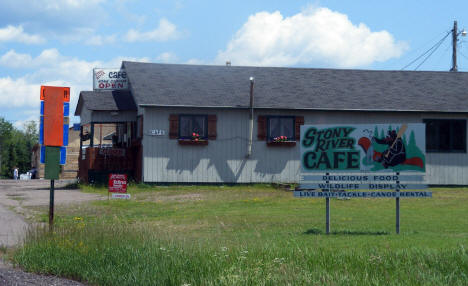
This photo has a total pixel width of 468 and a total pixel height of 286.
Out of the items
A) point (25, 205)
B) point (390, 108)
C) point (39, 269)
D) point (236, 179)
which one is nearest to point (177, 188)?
point (236, 179)

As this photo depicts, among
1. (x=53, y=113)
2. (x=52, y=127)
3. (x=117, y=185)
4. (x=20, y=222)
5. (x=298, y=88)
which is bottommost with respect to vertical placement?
(x=20, y=222)

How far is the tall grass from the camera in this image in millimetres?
8297

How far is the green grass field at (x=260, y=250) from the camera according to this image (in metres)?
8.51

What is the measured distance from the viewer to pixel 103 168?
29.5 m

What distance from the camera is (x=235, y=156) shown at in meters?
28.4

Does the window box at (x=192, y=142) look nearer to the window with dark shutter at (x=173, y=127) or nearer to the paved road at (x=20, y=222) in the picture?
the window with dark shutter at (x=173, y=127)

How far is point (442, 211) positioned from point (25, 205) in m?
13.6

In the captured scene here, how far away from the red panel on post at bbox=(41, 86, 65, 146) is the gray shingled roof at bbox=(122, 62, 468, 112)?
14887 millimetres

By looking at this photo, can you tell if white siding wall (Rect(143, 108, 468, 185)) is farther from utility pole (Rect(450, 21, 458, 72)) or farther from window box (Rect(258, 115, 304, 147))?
utility pole (Rect(450, 21, 458, 72))

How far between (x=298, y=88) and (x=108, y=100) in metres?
9.15

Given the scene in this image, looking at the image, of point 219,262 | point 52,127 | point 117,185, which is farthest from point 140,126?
point 219,262

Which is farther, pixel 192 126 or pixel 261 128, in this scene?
pixel 261 128

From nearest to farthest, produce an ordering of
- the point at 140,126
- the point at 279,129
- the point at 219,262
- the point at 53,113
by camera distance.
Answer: the point at 219,262 < the point at 53,113 < the point at 279,129 < the point at 140,126

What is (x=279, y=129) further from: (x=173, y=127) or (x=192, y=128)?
(x=173, y=127)
